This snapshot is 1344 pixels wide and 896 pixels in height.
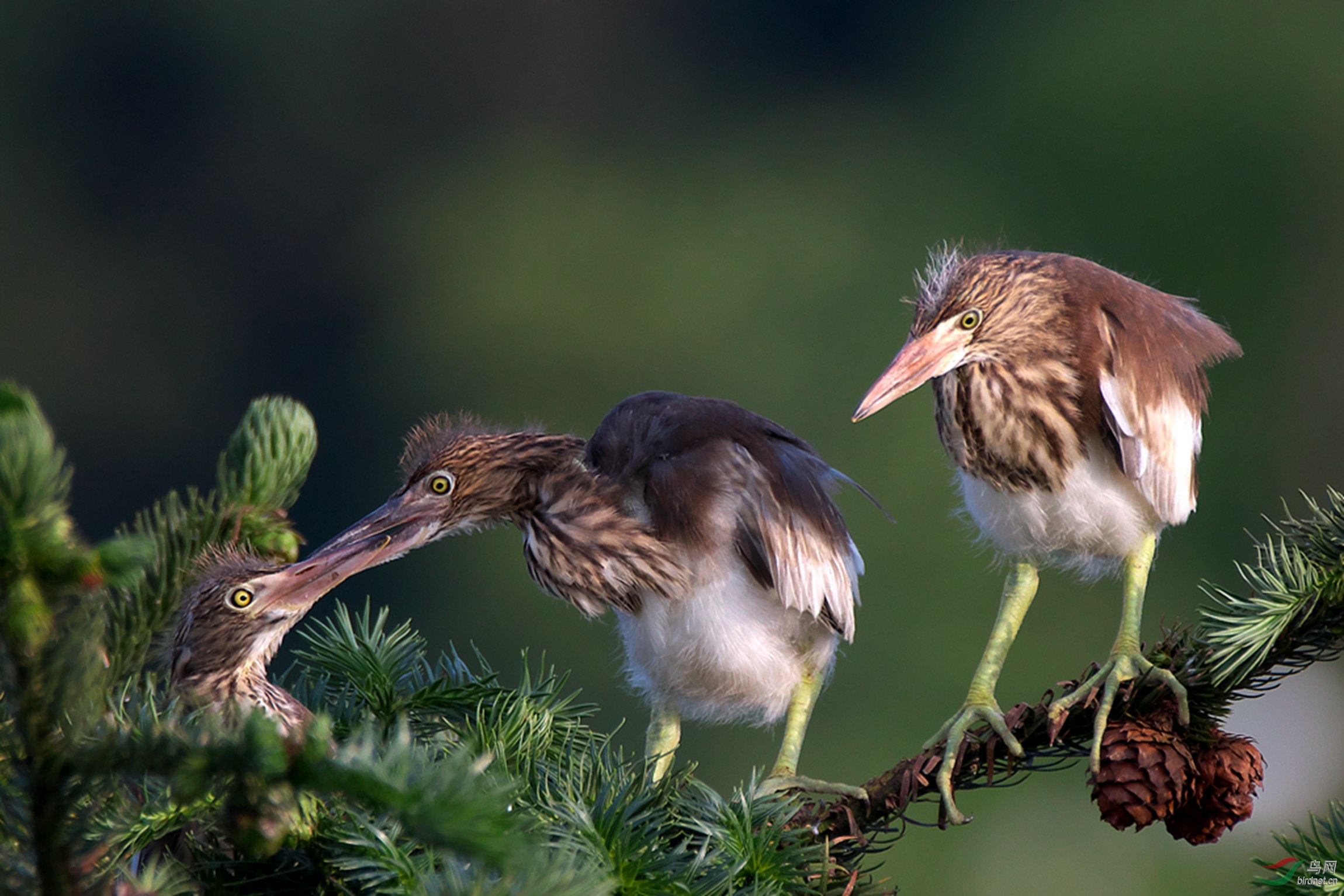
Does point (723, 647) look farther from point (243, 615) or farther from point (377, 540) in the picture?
point (243, 615)

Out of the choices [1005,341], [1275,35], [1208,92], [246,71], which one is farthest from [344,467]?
[1005,341]

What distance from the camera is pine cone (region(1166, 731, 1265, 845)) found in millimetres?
1191

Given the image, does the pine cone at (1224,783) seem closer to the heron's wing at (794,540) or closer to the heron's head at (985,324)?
the heron's head at (985,324)

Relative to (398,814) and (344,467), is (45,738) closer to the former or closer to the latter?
(398,814)

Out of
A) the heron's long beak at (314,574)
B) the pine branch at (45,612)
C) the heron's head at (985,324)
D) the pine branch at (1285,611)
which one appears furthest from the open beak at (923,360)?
the pine branch at (45,612)

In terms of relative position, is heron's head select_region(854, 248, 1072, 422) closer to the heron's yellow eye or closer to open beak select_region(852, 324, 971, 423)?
open beak select_region(852, 324, 971, 423)

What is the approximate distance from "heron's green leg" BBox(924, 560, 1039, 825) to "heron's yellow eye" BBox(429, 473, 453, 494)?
0.71m

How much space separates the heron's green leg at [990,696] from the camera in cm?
132

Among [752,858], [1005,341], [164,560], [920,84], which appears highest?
[920,84]

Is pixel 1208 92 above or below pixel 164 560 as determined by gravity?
above

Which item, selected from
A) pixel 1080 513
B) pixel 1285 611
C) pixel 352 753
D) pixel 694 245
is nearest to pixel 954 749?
pixel 1285 611

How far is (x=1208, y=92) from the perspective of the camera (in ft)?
41.6

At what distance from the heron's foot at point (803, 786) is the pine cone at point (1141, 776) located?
0.76 ft

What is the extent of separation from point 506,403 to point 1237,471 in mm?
5620
